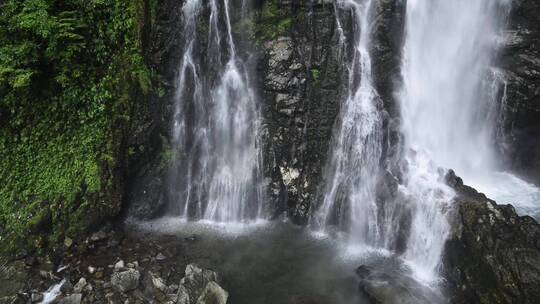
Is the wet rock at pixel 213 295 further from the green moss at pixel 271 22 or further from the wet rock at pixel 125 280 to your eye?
the green moss at pixel 271 22

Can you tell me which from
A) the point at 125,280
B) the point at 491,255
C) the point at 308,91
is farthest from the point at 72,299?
the point at 491,255

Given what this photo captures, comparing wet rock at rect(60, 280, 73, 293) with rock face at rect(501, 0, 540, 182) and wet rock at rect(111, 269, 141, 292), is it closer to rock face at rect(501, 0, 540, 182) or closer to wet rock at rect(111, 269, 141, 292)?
wet rock at rect(111, 269, 141, 292)

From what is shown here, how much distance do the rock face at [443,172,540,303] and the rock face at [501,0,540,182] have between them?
6.54m

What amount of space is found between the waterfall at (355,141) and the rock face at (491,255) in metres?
3.82

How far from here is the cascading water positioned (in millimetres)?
16484

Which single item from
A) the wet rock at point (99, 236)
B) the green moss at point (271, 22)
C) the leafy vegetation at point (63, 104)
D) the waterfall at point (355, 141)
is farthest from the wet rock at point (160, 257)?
the green moss at point (271, 22)

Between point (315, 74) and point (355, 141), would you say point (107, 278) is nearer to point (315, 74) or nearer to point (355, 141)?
point (355, 141)

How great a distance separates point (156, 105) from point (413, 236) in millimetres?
11563

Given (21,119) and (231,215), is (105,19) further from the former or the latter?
(231,215)

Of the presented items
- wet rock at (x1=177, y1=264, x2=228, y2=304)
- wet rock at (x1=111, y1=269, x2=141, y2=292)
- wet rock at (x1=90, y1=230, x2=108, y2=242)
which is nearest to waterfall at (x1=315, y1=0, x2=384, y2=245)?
wet rock at (x1=177, y1=264, x2=228, y2=304)

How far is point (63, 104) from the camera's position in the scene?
13.8m

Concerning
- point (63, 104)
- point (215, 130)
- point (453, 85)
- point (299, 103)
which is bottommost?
point (215, 130)

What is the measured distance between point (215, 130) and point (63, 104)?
600 cm

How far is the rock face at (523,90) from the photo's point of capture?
628 inches
